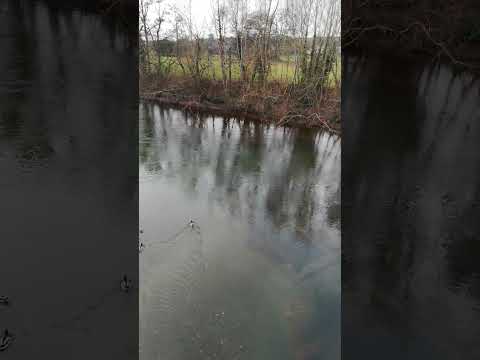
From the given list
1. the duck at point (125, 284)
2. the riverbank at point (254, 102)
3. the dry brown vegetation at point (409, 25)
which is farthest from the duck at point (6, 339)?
the riverbank at point (254, 102)

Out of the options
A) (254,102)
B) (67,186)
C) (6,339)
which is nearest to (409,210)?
(67,186)

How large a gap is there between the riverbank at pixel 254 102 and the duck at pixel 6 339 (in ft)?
9.63

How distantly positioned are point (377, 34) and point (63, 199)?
1.42 meters

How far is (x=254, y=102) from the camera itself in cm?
432

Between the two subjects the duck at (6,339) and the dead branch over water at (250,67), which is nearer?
the duck at (6,339)

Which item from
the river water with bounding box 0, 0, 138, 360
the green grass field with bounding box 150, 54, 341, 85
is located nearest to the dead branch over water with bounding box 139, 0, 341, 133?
the green grass field with bounding box 150, 54, 341, 85

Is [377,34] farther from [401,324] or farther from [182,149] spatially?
[182,149]

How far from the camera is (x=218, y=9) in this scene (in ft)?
10.8

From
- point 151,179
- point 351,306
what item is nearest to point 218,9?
point 151,179

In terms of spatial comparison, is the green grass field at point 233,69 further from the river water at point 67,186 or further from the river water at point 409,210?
the river water at point 409,210

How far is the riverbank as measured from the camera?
3977 mm

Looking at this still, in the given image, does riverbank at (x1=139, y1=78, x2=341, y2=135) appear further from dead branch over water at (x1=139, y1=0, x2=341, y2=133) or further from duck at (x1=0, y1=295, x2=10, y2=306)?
duck at (x1=0, y1=295, x2=10, y2=306)

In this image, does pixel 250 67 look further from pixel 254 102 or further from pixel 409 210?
pixel 409 210

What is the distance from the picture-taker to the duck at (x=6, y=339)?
1.23 meters
